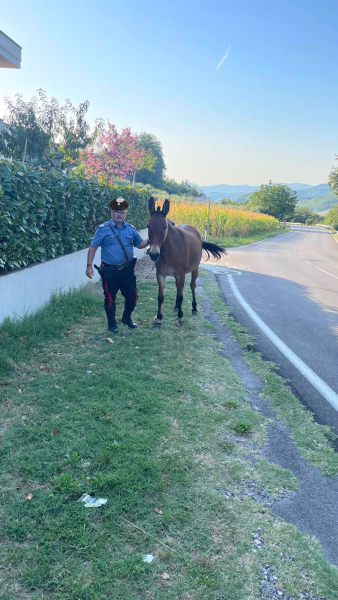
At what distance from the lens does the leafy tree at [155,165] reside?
216 feet

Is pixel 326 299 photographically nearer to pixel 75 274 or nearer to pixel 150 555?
pixel 75 274

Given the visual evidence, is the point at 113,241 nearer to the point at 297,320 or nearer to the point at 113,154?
the point at 297,320

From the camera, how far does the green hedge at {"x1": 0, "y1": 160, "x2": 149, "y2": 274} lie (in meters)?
5.14

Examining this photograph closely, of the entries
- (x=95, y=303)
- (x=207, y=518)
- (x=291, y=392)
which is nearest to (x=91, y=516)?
(x=207, y=518)

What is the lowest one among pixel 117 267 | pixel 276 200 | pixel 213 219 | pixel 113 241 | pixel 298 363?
pixel 298 363

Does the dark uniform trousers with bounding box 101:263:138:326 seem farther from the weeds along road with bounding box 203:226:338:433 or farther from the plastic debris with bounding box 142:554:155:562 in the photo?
the plastic debris with bounding box 142:554:155:562

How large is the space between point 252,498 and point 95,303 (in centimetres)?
496

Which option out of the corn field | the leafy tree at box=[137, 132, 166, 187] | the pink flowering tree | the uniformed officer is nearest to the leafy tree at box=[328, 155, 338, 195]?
the corn field

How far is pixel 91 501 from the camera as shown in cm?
256

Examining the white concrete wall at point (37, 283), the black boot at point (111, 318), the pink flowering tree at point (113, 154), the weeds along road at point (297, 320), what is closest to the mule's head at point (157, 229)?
the black boot at point (111, 318)

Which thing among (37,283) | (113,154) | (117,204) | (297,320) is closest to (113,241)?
(117,204)

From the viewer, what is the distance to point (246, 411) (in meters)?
3.88

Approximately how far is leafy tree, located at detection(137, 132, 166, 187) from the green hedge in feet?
190

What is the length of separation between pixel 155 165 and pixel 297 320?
6417 centimetres
